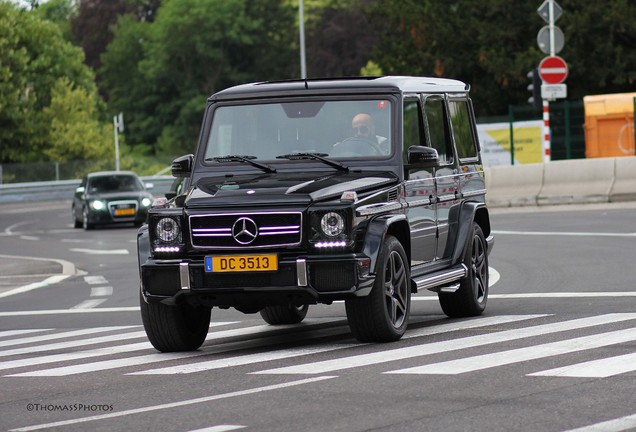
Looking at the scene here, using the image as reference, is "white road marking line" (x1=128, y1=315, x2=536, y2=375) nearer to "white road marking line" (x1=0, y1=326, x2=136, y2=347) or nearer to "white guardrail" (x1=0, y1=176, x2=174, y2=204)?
"white road marking line" (x1=0, y1=326, x2=136, y2=347)

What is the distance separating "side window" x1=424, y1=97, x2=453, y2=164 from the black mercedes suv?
0.9 inches

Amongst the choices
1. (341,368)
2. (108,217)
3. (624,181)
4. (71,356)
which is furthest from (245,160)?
(108,217)

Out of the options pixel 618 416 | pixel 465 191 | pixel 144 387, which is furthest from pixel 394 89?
pixel 618 416

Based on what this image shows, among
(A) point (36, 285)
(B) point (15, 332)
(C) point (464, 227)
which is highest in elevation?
(C) point (464, 227)

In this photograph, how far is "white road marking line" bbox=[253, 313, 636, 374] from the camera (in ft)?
32.2

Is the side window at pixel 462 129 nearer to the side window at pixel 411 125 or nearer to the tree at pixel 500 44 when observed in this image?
the side window at pixel 411 125

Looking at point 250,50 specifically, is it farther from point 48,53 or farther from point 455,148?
point 455,148

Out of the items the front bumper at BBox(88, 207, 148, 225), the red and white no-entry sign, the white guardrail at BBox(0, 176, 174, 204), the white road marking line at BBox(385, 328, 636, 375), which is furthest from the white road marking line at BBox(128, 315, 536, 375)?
the white guardrail at BBox(0, 176, 174, 204)

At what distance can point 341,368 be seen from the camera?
9.71 meters

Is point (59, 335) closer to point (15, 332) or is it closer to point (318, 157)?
point (15, 332)

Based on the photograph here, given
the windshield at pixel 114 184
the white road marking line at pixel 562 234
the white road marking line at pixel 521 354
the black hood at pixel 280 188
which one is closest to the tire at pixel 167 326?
the black hood at pixel 280 188

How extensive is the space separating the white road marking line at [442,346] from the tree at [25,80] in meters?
62.2

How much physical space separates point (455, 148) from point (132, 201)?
Result: 79.5 ft

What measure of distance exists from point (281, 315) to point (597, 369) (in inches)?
190
